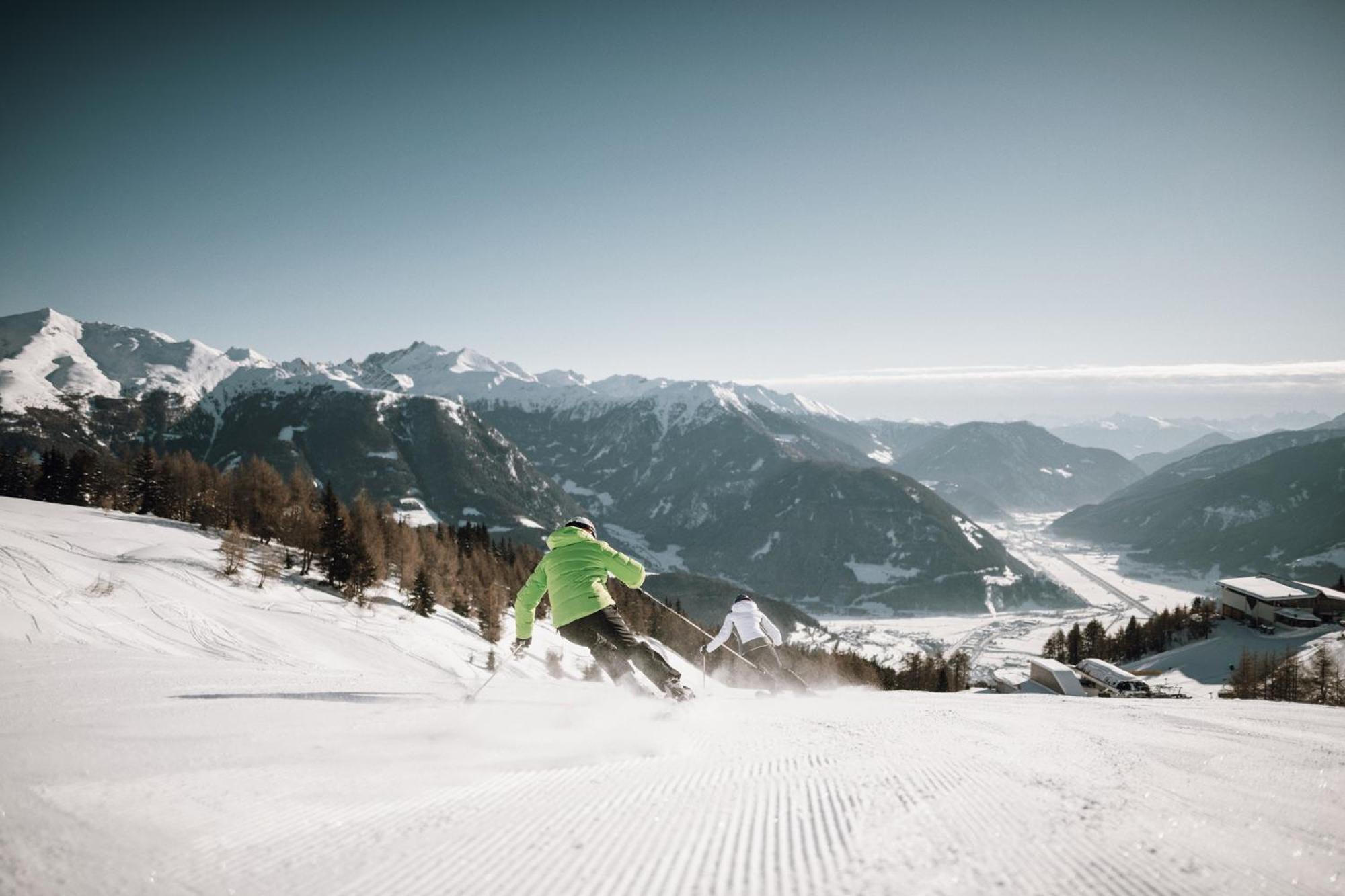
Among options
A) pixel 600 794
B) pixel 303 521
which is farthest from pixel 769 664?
pixel 303 521

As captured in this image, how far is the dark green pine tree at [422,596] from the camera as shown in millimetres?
38094

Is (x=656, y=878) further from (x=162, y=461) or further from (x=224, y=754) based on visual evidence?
(x=162, y=461)

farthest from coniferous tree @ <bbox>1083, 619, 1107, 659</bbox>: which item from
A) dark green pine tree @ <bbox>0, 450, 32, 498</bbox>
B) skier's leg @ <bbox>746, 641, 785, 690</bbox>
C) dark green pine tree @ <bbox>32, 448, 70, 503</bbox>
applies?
dark green pine tree @ <bbox>0, 450, 32, 498</bbox>

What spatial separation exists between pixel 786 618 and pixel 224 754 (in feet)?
528

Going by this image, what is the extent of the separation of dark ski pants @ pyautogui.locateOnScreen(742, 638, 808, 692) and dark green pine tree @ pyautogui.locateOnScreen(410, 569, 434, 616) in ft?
102

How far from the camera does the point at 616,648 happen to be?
26.9 feet

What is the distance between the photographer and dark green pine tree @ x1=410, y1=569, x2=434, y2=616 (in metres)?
38.1

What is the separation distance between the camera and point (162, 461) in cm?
5762

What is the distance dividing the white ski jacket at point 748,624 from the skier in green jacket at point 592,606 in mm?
6412

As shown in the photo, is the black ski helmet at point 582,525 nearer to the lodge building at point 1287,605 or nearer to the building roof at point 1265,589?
the lodge building at point 1287,605

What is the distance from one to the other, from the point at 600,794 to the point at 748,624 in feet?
36.8

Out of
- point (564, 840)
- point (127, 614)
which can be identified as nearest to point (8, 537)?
point (127, 614)

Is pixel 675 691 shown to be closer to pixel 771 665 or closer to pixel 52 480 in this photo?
pixel 771 665

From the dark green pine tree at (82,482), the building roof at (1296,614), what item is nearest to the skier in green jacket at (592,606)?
the dark green pine tree at (82,482)
